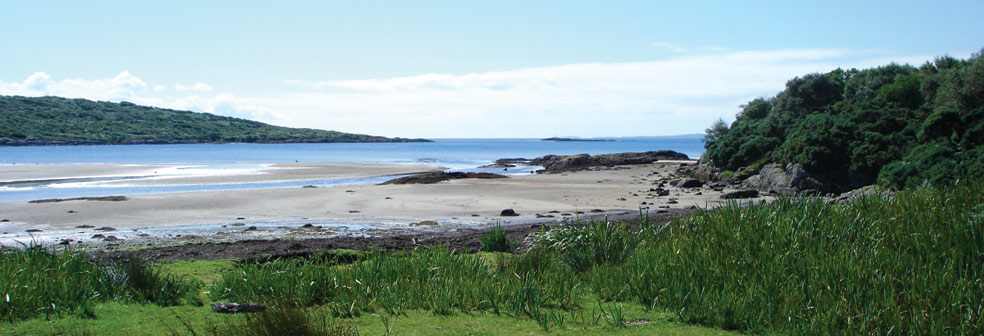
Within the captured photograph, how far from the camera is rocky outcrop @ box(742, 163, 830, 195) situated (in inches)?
1082

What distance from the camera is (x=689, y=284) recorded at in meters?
7.17

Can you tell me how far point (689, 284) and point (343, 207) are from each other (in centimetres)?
1944

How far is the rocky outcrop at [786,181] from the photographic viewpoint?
27.5 meters

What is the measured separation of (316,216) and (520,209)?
736 cm

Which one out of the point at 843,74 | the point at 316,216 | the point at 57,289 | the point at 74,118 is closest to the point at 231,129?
the point at 74,118

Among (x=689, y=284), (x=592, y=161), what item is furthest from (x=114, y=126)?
(x=689, y=284)

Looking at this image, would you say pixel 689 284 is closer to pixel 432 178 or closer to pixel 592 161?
pixel 432 178

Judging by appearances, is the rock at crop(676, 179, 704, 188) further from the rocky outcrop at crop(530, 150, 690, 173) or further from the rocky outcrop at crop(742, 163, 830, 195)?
the rocky outcrop at crop(530, 150, 690, 173)

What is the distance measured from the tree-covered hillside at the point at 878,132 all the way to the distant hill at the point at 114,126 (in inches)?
4678

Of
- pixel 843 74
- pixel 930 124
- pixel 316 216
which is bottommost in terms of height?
pixel 316 216

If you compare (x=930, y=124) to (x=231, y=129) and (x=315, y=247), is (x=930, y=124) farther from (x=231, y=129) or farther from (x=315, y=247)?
(x=231, y=129)

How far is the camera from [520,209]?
24281mm

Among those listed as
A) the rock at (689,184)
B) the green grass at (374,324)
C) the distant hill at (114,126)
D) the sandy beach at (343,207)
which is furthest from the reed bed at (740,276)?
the distant hill at (114,126)

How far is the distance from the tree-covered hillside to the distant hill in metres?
119
